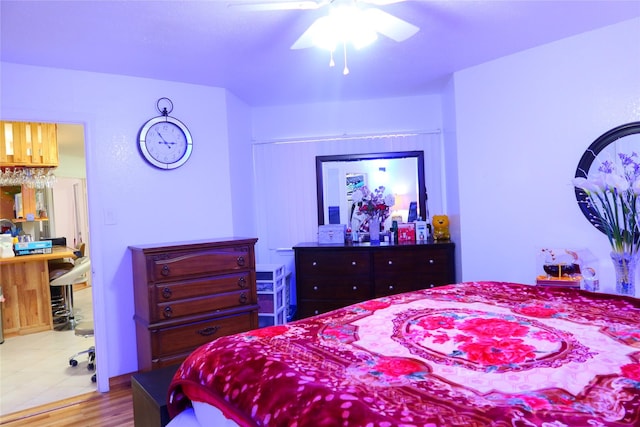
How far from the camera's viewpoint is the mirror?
265cm

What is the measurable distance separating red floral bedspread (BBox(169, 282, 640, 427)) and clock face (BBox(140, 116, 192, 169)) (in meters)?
2.21

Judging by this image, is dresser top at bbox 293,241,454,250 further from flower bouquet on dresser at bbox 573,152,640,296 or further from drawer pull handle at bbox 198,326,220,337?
flower bouquet on dresser at bbox 573,152,640,296

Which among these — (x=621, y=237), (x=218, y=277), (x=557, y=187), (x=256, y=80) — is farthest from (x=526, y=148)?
(x=218, y=277)

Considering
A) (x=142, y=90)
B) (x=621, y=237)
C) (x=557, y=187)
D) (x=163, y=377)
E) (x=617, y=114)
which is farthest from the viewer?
(x=142, y=90)

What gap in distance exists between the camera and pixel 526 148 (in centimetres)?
312

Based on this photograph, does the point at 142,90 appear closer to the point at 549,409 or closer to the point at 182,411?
the point at 182,411

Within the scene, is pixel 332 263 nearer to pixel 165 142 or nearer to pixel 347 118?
pixel 347 118

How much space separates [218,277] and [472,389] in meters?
2.39

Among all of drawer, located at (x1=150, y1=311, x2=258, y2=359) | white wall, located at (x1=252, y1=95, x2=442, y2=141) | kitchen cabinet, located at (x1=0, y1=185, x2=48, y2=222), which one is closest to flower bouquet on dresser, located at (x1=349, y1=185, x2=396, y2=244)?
white wall, located at (x1=252, y1=95, x2=442, y2=141)

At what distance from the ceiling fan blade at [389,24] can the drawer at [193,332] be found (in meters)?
2.18

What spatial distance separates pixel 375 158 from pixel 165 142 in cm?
196

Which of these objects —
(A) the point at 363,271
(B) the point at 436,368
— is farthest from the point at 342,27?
(A) the point at 363,271

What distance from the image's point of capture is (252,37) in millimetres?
2518

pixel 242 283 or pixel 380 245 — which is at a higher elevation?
pixel 380 245
